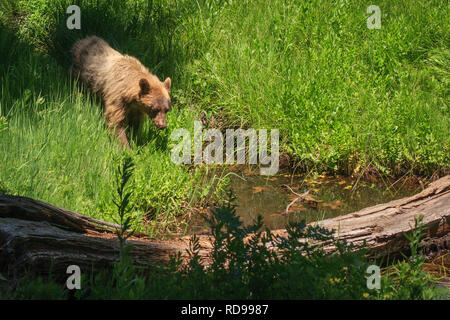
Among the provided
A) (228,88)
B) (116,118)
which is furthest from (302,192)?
(116,118)

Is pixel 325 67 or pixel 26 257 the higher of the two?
pixel 325 67

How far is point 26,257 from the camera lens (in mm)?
3197

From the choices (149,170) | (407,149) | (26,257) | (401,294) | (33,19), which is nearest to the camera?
(401,294)

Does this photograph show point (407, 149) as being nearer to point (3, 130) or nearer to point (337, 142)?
point (337, 142)

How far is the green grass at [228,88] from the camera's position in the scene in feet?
17.5

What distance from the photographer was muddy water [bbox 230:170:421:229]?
5.72 meters

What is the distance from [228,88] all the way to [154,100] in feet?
4.13

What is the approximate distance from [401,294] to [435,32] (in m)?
5.63

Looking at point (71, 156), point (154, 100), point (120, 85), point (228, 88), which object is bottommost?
point (71, 156)

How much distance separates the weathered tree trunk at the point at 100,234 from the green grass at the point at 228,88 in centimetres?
98

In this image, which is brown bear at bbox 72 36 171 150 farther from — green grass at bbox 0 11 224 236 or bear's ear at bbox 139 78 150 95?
green grass at bbox 0 11 224 236

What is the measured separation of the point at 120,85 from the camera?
21.8ft

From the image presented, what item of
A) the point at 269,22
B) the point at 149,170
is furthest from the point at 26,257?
the point at 269,22

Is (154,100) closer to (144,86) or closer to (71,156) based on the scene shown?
(144,86)
